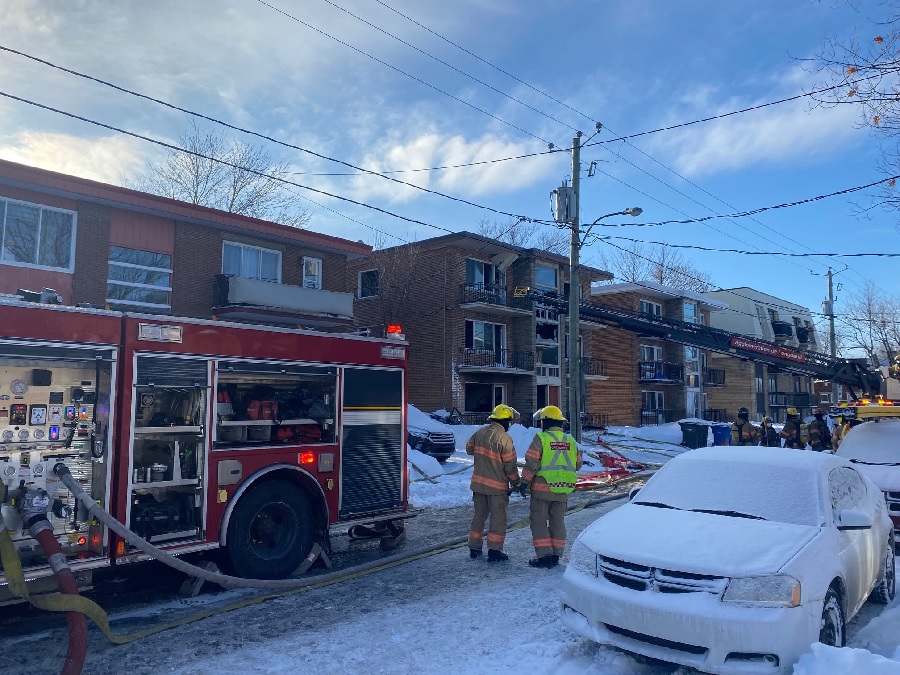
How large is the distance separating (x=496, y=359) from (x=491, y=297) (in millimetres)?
2687

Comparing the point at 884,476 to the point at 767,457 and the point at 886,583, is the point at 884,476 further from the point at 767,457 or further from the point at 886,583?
the point at 767,457

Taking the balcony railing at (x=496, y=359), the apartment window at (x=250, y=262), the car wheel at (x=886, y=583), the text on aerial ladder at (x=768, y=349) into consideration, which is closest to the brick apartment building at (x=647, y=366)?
the balcony railing at (x=496, y=359)

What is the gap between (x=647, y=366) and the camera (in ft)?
132

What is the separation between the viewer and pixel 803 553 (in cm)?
448

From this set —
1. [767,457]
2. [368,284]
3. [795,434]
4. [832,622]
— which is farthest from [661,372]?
[832,622]

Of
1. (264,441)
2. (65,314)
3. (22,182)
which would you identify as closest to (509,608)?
(264,441)

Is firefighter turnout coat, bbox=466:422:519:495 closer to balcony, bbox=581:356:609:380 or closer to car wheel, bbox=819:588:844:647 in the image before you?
car wheel, bbox=819:588:844:647

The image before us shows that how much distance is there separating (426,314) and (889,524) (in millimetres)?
24843

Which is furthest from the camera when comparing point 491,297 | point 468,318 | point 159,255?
point 491,297

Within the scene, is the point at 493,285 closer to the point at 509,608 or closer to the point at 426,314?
the point at 426,314

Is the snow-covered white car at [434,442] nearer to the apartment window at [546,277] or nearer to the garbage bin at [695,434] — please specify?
the garbage bin at [695,434]

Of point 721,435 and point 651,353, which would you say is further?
point 651,353

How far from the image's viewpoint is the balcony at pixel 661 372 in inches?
1563

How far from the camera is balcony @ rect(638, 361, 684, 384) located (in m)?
39.7
